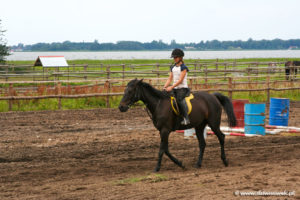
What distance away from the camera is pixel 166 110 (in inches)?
303

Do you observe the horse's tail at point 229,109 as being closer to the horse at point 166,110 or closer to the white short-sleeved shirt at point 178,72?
the horse at point 166,110

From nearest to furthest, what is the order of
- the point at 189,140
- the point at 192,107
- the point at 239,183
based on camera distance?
the point at 239,183, the point at 192,107, the point at 189,140

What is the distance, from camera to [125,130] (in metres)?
12.3

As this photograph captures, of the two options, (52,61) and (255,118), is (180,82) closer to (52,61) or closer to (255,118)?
(255,118)

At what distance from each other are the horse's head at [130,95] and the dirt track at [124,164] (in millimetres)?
1165

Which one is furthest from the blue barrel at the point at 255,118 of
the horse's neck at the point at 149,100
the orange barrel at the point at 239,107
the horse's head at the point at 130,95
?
the horse's head at the point at 130,95

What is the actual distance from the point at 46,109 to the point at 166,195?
10990 mm

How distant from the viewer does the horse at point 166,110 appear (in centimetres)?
749

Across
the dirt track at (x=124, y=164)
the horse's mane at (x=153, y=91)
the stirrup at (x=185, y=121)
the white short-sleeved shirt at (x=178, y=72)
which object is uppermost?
the white short-sleeved shirt at (x=178, y=72)

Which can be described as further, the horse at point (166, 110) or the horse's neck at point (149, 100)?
the horse's neck at point (149, 100)

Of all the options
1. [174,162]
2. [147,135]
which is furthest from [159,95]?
[147,135]

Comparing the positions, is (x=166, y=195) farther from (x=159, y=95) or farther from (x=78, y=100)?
(x=78, y=100)

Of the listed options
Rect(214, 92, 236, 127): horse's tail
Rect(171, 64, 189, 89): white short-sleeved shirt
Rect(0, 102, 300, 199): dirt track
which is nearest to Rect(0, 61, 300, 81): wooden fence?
Rect(0, 102, 300, 199): dirt track

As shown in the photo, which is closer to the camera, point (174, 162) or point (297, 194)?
point (297, 194)
